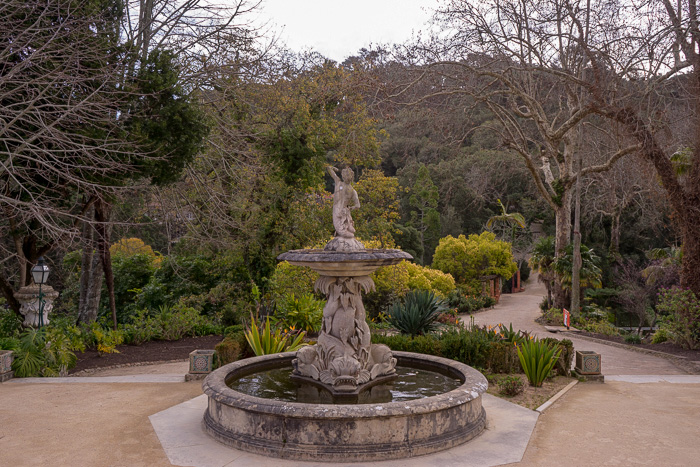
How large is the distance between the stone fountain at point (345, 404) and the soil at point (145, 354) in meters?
4.29

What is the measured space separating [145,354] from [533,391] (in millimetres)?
8167

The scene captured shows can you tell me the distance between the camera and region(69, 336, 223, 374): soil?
35.1 ft

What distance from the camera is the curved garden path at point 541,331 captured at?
36.9ft

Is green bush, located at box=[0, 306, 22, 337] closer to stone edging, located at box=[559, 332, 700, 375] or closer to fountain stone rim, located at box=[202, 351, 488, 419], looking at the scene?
fountain stone rim, located at box=[202, 351, 488, 419]

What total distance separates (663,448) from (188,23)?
12.1 metres

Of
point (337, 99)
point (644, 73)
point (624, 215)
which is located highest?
point (644, 73)

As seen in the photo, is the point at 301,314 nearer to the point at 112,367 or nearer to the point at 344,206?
the point at 112,367

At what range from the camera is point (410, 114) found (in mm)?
19578

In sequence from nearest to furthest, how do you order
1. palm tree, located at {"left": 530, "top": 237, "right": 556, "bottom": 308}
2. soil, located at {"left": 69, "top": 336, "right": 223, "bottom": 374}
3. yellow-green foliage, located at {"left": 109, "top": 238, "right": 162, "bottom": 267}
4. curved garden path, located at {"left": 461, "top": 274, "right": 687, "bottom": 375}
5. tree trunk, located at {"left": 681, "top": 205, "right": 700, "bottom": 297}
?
soil, located at {"left": 69, "top": 336, "right": 223, "bottom": 374}
curved garden path, located at {"left": 461, "top": 274, "right": 687, "bottom": 375}
tree trunk, located at {"left": 681, "top": 205, "right": 700, "bottom": 297}
yellow-green foliage, located at {"left": 109, "top": 238, "right": 162, "bottom": 267}
palm tree, located at {"left": 530, "top": 237, "right": 556, "bottom": 308}

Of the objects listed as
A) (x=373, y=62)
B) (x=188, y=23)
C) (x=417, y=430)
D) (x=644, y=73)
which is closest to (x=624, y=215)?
(x=644, y=73)

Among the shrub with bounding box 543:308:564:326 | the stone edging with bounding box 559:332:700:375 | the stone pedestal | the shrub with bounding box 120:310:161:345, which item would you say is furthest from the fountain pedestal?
the shrub with bounding box 543:308:564:326

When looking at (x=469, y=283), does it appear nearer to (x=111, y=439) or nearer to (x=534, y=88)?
(x=534, y=88)

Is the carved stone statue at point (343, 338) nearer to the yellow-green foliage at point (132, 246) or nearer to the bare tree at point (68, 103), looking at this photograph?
the bare tree at point (68, 103)

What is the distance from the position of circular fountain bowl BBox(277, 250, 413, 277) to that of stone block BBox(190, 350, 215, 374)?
10.8 feet
